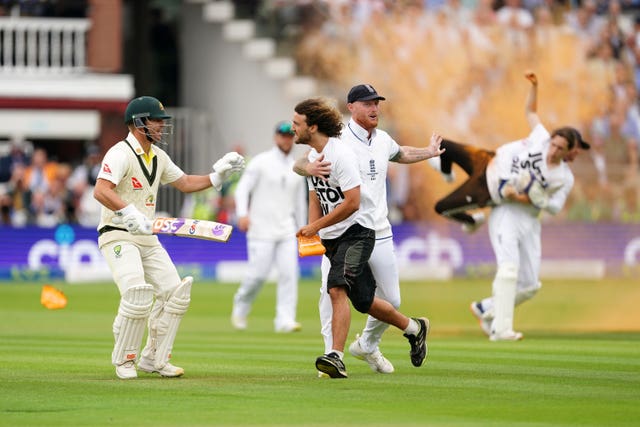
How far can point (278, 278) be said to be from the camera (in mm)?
17906

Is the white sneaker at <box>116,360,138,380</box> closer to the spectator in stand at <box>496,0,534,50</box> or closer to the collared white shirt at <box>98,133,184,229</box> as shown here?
the collared white shirt at <box>98,133,184,229</box>

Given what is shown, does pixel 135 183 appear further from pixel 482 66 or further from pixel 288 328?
pixel 482 66

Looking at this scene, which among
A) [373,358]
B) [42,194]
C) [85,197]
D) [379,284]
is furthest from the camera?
[85,197]

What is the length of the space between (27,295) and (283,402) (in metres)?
15.1

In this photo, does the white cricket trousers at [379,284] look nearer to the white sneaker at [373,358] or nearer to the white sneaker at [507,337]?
the white sneaker at [373,358]

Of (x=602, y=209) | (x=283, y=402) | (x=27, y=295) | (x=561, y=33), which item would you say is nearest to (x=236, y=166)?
→ (x=283, y=402)

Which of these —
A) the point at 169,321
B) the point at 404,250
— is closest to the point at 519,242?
the point at 169,321

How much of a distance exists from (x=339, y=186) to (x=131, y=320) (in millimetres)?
1862

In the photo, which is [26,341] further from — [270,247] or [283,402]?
[283,402]

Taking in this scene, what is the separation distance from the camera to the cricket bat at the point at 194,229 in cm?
1072

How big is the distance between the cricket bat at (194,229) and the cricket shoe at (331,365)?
3.84ft

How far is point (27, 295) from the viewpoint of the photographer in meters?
24.0

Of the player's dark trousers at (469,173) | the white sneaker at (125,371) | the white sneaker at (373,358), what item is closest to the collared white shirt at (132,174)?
the white sneaker at (125,371)

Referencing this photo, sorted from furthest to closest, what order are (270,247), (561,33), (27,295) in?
(561,33), (27,295), (270,247)
